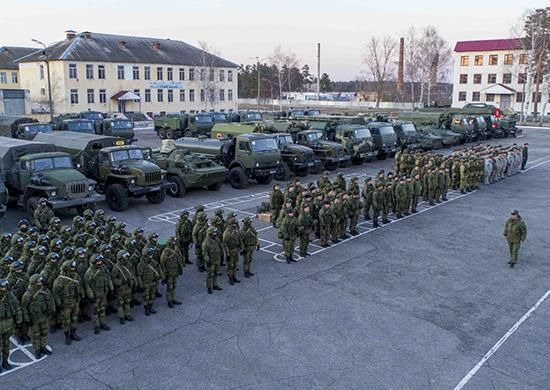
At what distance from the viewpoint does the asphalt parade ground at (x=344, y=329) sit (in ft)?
24.6

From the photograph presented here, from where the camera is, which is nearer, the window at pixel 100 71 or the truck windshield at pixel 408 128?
the truck windshield at pixel 408 128

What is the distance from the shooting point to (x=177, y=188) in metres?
19.0

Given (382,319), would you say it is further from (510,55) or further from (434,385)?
(510,55)

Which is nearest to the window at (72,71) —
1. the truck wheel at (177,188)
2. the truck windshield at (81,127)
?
the truck windshield at (81,127)

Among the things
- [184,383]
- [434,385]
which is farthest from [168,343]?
[434,385]

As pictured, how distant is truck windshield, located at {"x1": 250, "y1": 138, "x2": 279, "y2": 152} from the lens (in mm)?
20547

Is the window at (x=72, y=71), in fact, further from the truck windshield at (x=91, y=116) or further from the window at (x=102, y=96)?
the truck windshield at (x=91, y=116)

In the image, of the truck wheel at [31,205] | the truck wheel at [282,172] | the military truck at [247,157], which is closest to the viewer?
the truck wheel at [31,205]

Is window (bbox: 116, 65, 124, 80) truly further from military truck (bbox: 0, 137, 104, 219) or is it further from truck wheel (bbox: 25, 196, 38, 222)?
truck wheel (bbox: 25, 196, 38, 222)

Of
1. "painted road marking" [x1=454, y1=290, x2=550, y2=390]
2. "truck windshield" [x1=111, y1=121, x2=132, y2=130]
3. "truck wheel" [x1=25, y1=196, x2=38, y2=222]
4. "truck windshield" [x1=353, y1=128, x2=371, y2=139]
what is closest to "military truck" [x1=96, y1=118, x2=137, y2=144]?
"truck windshield" [x1=111, y1=121, x2=132, y2=130]

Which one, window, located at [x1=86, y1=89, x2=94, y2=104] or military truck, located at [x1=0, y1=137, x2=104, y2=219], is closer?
military truck, located at [x1=0, y1=137, x2=104, y2=219]

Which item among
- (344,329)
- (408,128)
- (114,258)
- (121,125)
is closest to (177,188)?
(114,258)

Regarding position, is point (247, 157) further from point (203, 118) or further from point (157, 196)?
point (203, 118)

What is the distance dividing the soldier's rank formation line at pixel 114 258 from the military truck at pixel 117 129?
18.6 m
